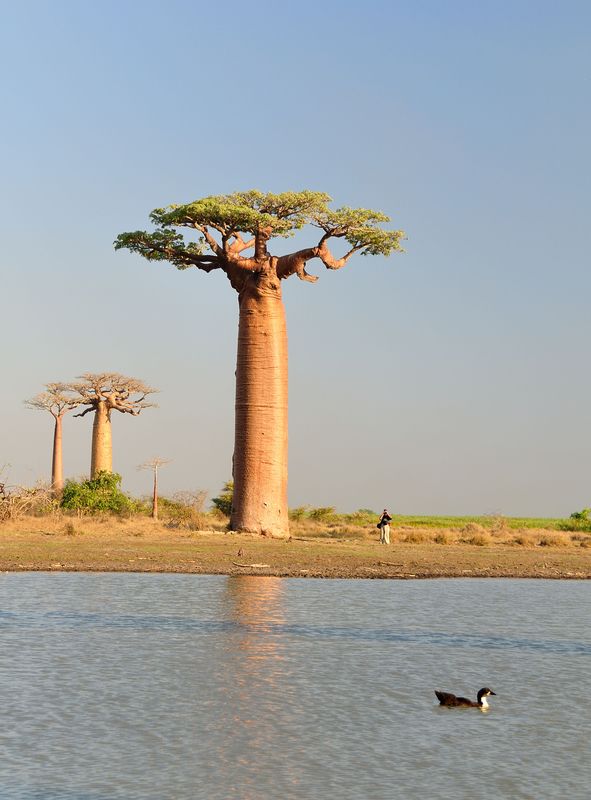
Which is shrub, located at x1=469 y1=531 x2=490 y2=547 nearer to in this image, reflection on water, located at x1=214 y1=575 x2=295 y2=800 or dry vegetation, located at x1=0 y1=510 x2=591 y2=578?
dry vegetation, located at x1=0 y1=510 x2=591 y2=578

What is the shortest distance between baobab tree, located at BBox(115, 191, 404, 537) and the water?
10.8m

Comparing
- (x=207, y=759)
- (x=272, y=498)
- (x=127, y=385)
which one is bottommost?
(x=207, y=759)

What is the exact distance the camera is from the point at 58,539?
86.5 feet

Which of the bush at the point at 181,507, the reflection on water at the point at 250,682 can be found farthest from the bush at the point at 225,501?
the reflection on water at the point at 250,682

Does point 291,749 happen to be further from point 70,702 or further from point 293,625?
point 293,625

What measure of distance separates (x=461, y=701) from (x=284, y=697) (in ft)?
4.88

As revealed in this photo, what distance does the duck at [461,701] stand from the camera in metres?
9.21

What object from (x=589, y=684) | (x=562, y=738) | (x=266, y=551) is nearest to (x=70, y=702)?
(x=562, y=738)

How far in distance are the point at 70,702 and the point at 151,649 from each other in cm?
274

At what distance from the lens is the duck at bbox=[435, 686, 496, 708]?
363 inches

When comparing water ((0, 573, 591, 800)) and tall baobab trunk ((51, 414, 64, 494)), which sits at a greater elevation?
tall baobab trunk ((51, 414, 64, 494))

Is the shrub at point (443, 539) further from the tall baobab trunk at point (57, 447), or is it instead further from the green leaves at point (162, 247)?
the tall baobab trunk at point (57, 447)

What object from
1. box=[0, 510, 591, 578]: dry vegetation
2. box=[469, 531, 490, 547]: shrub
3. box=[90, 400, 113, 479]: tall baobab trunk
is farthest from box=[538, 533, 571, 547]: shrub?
box=[90, 400, 113, 479]: tall baobab trunk

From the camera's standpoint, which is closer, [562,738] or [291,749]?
[291,749]
